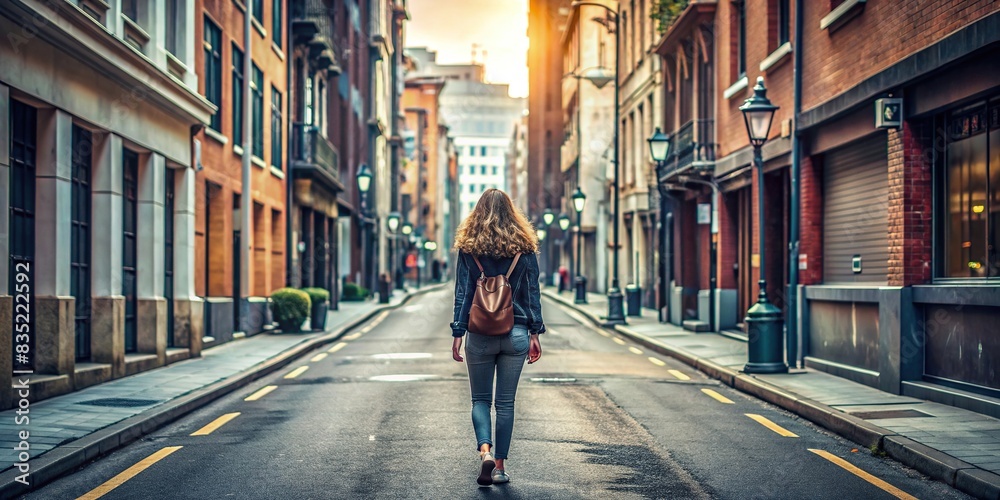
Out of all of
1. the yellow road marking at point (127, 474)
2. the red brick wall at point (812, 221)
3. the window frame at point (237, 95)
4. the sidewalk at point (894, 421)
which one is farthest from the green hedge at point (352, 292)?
the yellow road marking at point (127, 474)

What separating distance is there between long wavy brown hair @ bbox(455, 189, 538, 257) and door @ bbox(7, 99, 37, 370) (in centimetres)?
602

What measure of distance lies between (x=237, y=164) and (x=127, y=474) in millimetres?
15889

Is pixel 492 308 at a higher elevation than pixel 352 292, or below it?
higher

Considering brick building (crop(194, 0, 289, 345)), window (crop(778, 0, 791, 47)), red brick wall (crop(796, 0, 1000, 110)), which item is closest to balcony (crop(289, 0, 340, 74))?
brick building (crop(194, 0, 289, 345))

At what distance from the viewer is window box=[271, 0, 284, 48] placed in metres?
28.1

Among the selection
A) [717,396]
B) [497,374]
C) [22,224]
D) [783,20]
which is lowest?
[717,396]

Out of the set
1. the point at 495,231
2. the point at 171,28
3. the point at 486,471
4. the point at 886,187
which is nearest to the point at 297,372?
the point at 171,28

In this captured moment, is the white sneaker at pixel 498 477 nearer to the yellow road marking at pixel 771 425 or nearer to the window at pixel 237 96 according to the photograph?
the yellow road marking at pixel 771 425

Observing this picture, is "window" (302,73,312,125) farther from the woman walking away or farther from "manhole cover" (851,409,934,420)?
the woman walking away

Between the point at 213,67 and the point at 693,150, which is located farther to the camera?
the point at 693,150

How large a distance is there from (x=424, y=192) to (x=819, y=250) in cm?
9337

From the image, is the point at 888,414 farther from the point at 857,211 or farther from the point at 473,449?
the point at 857,211

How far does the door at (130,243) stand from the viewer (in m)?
15.6

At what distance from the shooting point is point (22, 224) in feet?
38.7
